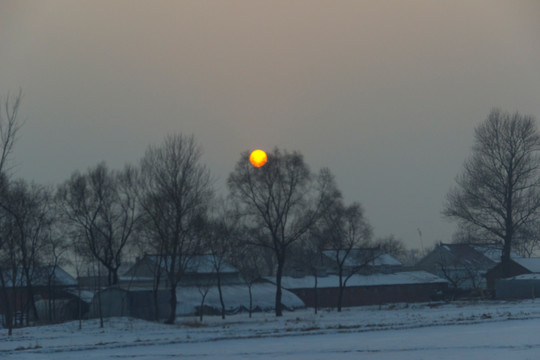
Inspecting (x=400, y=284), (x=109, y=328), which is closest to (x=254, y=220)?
(x=109, y=328)

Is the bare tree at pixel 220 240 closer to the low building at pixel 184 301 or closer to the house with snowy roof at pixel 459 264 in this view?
the low building at pixel 184 301

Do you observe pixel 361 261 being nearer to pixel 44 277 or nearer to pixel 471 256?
pixel 471 256

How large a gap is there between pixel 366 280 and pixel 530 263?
19448mm

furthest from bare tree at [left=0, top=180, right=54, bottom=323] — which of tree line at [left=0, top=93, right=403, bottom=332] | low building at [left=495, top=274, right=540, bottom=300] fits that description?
low building at [left=495, top=274, right=540, bottom=300]

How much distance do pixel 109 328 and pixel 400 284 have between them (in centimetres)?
5238

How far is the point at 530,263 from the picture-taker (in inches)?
3334

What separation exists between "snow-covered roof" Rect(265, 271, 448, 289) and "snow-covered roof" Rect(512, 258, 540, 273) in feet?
37.0

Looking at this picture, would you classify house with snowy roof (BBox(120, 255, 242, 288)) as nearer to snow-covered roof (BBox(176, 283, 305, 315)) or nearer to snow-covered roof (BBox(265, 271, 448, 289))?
snow-covered roof (BBox(176, 283, 305, 315))

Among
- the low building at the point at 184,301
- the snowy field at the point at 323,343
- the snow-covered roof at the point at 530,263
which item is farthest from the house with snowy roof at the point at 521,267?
the snowy field at the point at 323,343

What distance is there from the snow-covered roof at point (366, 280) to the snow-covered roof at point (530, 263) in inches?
444

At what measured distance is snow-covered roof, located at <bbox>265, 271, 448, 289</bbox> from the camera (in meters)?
84.2

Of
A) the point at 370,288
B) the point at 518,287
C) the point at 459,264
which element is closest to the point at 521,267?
the point at 518,287

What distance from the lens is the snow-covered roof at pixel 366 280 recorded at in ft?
276

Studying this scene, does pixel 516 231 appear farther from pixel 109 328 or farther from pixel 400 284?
pixel 109 328
